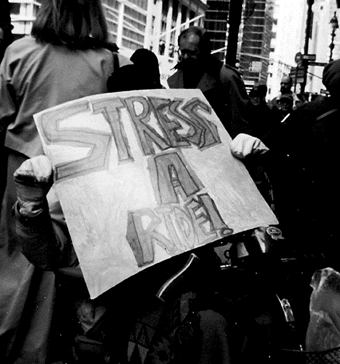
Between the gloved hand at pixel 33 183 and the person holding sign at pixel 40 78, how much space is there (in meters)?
1.04

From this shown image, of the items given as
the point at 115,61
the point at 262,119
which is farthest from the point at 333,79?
the point at 262,119

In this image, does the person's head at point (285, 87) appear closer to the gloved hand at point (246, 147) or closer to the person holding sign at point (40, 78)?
the person holding sign at point (40, 78)

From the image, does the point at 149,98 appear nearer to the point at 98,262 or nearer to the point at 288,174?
the point at 98,262

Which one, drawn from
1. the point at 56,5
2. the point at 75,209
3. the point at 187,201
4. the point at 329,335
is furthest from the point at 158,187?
the point at 56,5

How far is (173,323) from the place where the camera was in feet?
8.91

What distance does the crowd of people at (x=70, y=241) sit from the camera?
107 inches

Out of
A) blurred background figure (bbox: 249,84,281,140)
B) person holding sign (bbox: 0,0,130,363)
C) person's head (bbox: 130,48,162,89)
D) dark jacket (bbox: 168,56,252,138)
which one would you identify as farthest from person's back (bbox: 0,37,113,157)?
blurred background figure (bbox: 249,84,281,140)

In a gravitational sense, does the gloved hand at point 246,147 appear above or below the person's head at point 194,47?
below

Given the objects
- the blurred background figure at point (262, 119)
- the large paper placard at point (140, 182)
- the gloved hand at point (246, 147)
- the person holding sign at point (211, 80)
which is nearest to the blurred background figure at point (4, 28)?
the person holding sign at point (211, 80)

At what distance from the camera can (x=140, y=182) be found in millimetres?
2893

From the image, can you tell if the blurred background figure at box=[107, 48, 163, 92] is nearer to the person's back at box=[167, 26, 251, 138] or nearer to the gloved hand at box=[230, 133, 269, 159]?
the gloved hand at box=[230, 133, 269, 159]

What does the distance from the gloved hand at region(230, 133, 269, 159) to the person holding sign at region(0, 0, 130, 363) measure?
3.38 feet

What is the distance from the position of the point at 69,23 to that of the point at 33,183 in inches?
51.4

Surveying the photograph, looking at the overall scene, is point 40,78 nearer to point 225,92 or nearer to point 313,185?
point 313,185
